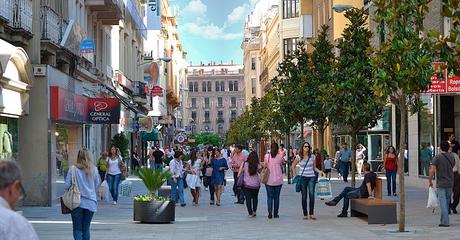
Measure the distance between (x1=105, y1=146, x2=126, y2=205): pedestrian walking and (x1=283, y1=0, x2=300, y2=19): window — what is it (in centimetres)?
5160

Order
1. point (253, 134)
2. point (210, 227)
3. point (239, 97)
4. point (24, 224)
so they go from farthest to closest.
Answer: point (239, 97) < point (253, 134) < point (210, 227) < point (24, 224)

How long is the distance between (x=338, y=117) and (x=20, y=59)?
27.1ft

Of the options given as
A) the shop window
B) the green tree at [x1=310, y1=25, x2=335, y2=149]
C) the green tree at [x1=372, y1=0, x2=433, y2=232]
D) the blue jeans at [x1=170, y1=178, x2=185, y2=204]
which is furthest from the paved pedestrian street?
the green tree at [x1=310, y1=25, x2=335, y2=149]

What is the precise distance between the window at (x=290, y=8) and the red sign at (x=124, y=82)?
90.9 ft

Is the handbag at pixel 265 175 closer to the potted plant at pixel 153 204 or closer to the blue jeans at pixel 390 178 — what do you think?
the potted plant at pixel 153 204

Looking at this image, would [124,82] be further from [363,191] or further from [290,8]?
[290,8]

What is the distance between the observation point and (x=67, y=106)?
2527 centimetres

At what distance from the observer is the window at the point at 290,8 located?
250 ft

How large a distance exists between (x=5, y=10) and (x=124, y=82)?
2710cm

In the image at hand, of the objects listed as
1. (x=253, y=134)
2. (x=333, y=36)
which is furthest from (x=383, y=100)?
(x=253, y=134)

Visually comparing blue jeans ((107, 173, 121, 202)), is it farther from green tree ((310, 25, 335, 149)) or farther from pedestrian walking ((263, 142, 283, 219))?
green tree ((310, 25, 335, 149))

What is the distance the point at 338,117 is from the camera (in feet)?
76.1

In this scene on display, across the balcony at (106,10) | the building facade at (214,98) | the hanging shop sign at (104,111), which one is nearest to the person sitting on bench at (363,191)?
the hanging shop sign at (104,111)

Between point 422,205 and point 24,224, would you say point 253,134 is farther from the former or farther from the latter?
point 24,224
